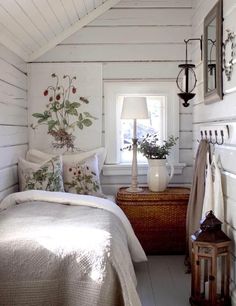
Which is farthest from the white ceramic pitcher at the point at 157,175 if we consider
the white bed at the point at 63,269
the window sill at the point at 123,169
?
the white bed at the point at 63,269

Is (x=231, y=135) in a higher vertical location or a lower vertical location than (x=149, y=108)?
lower

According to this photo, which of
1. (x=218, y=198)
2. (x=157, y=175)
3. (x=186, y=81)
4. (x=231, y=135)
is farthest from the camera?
(x=157, y=175)

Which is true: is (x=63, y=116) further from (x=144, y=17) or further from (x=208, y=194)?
(x=208, y=194)

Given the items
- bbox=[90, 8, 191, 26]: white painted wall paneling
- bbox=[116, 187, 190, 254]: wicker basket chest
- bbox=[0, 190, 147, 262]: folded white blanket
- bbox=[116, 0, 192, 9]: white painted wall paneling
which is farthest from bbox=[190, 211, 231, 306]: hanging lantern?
bbox=[116, 0, 192, 9]: white painted wall paneling

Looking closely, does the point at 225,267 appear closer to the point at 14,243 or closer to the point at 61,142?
the point at 14,243

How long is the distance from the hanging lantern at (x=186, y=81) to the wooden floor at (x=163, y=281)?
1449mm

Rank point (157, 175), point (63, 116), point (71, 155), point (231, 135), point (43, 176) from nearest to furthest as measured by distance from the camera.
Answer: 1. point (231, 135)
2. point (43, 176)
3. point (157, 175)
4. point (71, 155)
5. point (63, 116)

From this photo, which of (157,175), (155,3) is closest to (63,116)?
(157,175)

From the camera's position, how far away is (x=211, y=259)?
2.51m

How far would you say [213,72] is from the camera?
3.06 metres

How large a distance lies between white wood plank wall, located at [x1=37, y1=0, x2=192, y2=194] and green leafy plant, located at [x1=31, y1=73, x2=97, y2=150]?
1.00ft

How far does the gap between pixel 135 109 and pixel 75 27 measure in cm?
104

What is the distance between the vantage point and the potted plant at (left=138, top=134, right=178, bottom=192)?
148 inches

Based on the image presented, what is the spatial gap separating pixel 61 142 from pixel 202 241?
1985 mm
